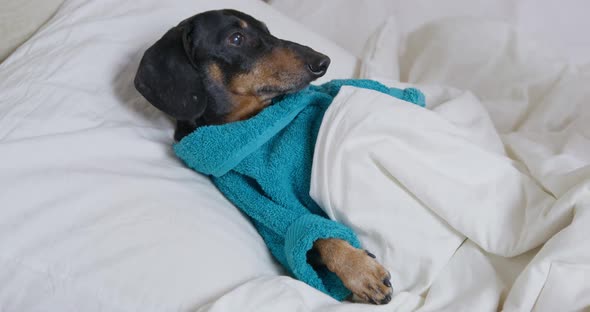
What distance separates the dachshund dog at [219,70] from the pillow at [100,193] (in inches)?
5.4

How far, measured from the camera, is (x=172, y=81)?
4.38 ft

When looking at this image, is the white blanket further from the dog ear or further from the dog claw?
the dog ear

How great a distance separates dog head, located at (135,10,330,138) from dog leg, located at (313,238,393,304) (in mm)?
408

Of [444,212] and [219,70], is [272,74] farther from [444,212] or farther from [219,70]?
[444,212]

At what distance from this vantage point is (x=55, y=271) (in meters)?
1.04

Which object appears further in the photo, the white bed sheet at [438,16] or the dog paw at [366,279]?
the white bed sheet at [438,16]

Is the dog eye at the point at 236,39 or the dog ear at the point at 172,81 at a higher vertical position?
the dog eye at the point at 236,39

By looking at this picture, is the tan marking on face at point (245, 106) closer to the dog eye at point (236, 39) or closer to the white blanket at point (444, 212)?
the dog eye at point (236, 39)

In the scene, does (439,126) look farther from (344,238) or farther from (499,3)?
(499,3)

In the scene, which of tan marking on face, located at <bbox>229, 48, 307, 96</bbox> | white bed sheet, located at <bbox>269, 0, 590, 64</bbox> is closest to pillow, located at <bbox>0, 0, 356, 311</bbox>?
tan marking on face, located at <bbox>229, 48, 307, 96</bbox>

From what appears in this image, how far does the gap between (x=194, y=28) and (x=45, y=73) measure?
0.37m

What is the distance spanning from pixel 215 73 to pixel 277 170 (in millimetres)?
309

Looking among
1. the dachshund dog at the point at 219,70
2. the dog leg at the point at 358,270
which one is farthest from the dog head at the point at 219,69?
the dog leg at the point at 358,270

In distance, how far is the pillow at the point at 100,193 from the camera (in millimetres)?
1034
